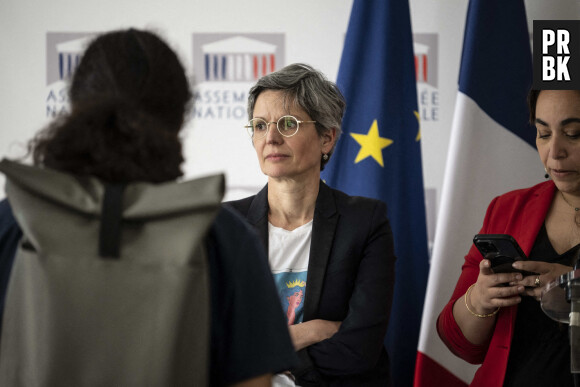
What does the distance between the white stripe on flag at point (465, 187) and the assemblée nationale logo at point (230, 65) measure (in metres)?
1.16

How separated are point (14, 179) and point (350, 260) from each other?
135cm

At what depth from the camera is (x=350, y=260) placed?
209 centimetres

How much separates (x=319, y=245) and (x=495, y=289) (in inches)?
23.8

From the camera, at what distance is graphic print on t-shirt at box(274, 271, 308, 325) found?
2.05 meters

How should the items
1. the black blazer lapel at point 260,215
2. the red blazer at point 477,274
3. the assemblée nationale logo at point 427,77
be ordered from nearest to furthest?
the red blazer at point 477,274 → the black blazer lapel at point 260,215 → the assemblée nationale logo at point 427,77

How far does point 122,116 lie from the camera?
97cm

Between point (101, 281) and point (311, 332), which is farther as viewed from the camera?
point (311, 332)

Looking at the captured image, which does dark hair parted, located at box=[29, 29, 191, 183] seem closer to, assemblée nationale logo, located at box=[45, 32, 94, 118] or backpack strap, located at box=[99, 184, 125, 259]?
backpack strap, located at box=[99, 184, 125, 259]

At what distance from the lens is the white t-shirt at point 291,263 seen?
207cm

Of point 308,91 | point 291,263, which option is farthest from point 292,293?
point 308,91

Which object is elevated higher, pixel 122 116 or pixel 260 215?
pixel 122 116

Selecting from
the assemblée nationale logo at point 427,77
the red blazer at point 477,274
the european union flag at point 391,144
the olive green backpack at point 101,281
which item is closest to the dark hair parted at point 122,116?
the olive green backpack at point 101,281

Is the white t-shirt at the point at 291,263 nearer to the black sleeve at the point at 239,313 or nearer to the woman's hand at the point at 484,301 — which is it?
the woman's hand at the point at 484,301

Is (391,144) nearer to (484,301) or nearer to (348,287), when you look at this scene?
(348,287)
